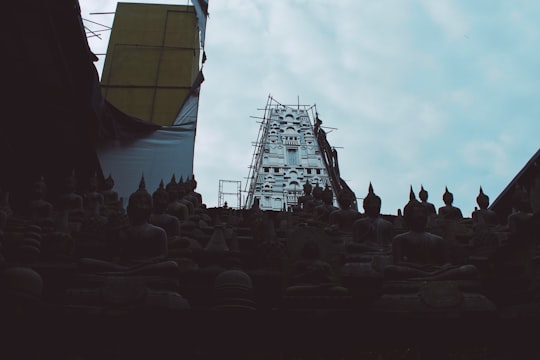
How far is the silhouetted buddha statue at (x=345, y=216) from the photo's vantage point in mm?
12148

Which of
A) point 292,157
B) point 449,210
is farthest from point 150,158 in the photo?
point 292,157

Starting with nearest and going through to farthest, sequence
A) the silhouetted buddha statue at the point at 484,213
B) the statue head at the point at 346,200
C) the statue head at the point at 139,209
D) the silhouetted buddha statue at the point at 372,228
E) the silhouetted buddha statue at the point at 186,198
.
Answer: the statue head at the point at 139,209
the silhouetted buddha statue at the point at 372,228
the statue head at the point at 346,200
the silhouetted buddha statue at the point at 484,213
the silhouetted buddha statue at the point at 186,198

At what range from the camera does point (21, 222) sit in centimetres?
911

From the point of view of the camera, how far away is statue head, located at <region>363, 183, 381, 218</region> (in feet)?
32.6

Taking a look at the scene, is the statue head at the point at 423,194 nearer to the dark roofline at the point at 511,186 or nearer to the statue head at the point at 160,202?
the dark roofline at the point at 511,186

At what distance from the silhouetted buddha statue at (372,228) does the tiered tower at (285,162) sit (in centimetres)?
1835

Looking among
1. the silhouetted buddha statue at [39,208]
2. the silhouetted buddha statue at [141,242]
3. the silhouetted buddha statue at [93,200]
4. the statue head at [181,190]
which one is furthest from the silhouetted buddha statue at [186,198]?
the silhouetted buddha statue at [141,242]

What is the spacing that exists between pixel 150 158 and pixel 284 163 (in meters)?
14.2

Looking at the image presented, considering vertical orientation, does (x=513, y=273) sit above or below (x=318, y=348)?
above

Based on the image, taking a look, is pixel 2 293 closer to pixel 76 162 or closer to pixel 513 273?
pixel 513 273

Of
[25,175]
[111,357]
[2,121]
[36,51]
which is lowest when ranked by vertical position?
[111,357]

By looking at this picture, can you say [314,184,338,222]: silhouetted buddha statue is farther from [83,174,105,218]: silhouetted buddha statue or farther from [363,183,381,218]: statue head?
[83,174,105,218]: silhouetted buddha statue

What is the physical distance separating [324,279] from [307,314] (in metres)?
0.66

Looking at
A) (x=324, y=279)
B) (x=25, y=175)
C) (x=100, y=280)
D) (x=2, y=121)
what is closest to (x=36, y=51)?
(x=2, y=121)
